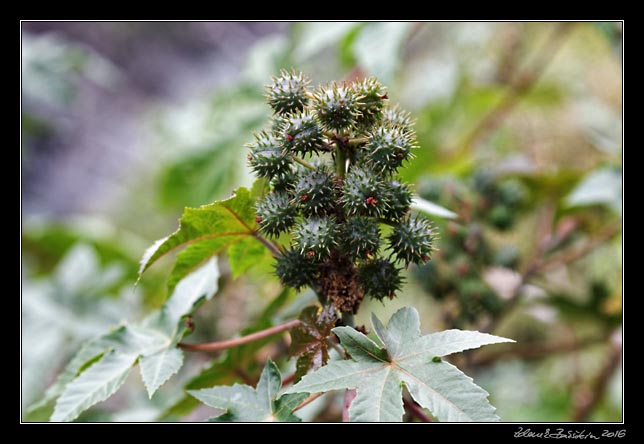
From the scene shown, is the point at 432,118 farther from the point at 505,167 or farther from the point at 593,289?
the point at 593,289

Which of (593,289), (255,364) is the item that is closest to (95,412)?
(255,364)

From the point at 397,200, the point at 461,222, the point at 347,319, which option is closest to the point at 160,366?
the point at 347,319

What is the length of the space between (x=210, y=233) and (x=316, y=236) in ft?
1.18

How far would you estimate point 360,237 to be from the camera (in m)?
1.26

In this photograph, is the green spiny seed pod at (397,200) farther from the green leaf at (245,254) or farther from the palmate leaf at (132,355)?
the palmate leaf at (132,355)

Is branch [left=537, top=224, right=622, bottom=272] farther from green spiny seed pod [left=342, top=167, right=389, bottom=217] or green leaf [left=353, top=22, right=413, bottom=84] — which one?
green spiny seed pod [left=342, top=167, right=389, bottom=217]

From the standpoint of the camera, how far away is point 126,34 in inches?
370

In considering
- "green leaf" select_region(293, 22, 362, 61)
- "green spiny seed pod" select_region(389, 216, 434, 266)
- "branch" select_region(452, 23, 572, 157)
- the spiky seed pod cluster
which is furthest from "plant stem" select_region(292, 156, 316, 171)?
"branch" select_region(452, 23, 572, 157)

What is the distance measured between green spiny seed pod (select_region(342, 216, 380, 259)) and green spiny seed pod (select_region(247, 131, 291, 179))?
19 centimetres

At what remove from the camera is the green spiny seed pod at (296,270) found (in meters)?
1.35

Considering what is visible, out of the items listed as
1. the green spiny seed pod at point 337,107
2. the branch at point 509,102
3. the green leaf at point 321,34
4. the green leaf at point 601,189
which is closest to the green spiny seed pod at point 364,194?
the green spiny seed pod at point 337,107

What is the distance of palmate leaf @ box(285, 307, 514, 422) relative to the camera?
46.3 inches

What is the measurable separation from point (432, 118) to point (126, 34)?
7.18m

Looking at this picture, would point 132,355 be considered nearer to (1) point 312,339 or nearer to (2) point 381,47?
(1) point 312,339
